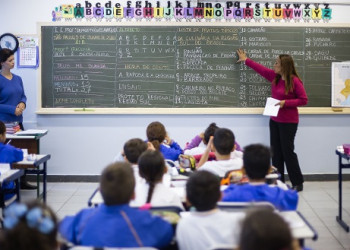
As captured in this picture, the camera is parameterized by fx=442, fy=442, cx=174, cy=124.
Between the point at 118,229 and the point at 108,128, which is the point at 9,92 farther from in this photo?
the point at 118,229

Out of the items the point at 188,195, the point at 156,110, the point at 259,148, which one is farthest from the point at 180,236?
the point at 156,110

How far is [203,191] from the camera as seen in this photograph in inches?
81.7

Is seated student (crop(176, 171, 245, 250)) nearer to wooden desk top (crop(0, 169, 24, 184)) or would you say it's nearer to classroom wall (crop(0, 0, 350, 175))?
wooden desk top (crop(0, 169, 24, 184))

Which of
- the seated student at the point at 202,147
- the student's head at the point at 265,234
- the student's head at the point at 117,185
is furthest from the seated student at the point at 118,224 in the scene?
the seated student at the point at 202,147

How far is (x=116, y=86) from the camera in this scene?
5.65 metres

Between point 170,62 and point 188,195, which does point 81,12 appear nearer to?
point 170,62

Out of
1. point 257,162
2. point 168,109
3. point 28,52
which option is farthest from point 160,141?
point 28,52

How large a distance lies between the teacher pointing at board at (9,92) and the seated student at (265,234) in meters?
4.42

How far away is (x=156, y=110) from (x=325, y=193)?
231 centimetres

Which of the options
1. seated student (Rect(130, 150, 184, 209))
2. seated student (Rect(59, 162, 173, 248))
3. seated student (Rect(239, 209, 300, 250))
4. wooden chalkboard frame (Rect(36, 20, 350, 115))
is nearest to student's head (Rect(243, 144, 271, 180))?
seated student (Rect(130, 150, 184, 209))

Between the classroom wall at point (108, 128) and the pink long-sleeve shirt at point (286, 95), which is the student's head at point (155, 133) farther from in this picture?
the pink long-sleeve shirt at point (286, 95)

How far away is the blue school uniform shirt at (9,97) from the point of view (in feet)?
16.7

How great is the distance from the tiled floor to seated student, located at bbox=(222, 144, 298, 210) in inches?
54.5

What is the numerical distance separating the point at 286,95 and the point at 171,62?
149cm
